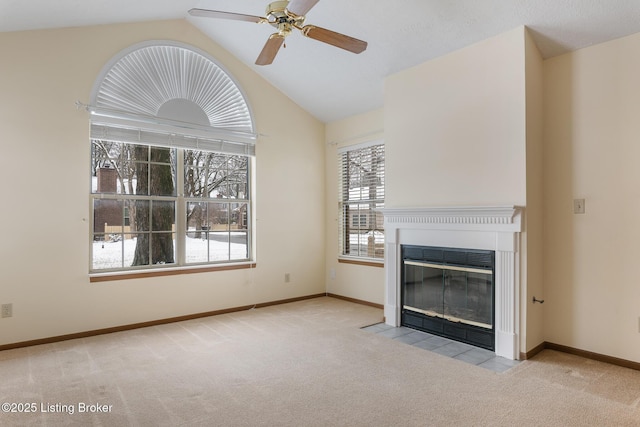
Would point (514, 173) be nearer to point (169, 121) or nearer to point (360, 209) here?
point (360, 209)

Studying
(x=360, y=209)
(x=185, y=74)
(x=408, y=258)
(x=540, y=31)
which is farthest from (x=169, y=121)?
(x=540, y=31)

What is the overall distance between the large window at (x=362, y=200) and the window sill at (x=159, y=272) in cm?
144

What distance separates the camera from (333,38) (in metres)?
2.80

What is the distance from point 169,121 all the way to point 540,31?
12.4 ft

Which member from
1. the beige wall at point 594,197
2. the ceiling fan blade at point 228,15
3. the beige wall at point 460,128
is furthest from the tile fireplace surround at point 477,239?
the ceiling fan blade at point 228,15

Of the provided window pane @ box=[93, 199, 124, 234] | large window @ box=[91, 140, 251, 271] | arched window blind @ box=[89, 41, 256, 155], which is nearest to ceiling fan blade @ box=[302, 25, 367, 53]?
arched window blind @ box=[89, 41, 256, 155]

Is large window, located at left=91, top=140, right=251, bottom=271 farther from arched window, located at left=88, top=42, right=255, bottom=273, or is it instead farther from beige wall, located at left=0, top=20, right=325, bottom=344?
beige wall, located at left=0, top=20, right=325, bottom=344

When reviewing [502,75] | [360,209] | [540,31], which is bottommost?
[360,209]

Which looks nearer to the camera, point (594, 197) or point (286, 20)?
point (286, 20)

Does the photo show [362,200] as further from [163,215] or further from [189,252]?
[163,215]

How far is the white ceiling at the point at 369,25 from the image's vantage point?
2980mm

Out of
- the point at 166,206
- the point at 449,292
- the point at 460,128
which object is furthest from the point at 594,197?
the point at 166,206

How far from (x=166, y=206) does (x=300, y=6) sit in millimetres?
2939

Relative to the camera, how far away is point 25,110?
3.52 m
